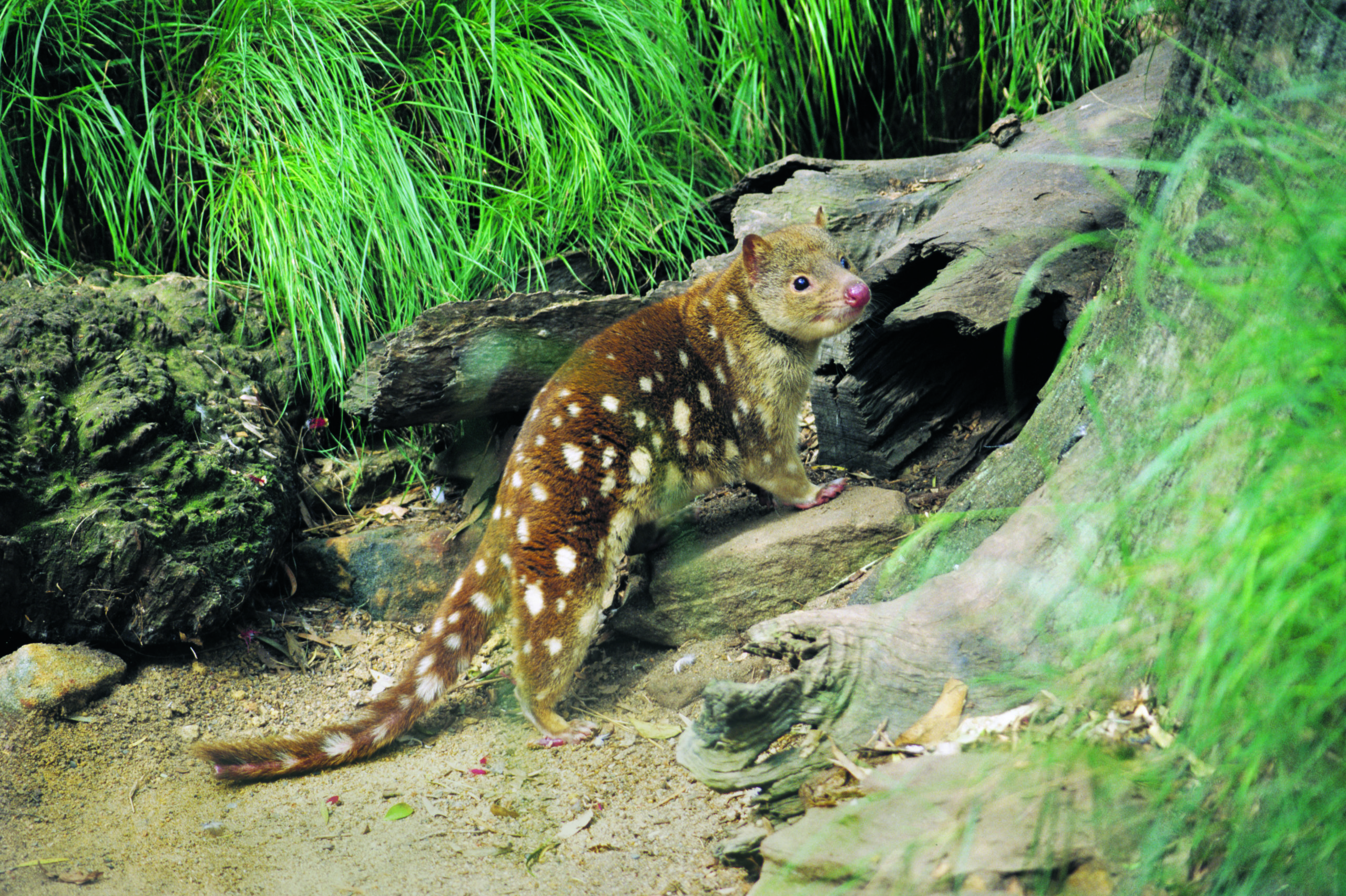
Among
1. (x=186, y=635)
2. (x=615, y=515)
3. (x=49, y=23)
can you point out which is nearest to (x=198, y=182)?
(x=49, y=23)

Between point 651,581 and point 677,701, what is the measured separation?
57 cm

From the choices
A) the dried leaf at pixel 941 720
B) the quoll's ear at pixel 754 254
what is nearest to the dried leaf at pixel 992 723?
the dried leaf at pixel 941 720

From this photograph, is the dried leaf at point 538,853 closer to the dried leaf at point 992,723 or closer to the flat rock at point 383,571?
the dried leaf at point 992,723

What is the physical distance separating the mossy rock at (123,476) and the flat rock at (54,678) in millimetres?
136

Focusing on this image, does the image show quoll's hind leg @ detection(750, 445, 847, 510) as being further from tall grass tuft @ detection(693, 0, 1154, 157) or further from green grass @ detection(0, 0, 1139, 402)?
tall grass tuft @ detection(693, 0, 1154, 157)

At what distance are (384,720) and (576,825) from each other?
881 millimetres

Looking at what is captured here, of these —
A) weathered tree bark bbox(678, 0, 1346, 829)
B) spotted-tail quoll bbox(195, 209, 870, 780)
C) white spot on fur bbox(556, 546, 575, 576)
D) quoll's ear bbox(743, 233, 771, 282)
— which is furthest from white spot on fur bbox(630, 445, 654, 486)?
weathered tree bark bbox(678, 0, 1346, 829)

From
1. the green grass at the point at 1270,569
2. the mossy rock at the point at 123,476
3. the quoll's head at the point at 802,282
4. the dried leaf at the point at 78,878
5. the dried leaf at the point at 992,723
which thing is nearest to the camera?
the green grass at the point at 1270,569

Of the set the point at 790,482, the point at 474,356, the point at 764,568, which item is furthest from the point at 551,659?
the point at 474,356

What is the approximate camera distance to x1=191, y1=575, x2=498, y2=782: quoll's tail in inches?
115

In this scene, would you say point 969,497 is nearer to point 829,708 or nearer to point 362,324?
point 829,708

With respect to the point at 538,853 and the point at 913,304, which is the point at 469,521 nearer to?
the point at 538,853

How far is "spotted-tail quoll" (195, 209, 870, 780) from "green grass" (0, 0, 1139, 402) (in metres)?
1.04

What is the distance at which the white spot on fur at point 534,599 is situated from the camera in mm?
3256
